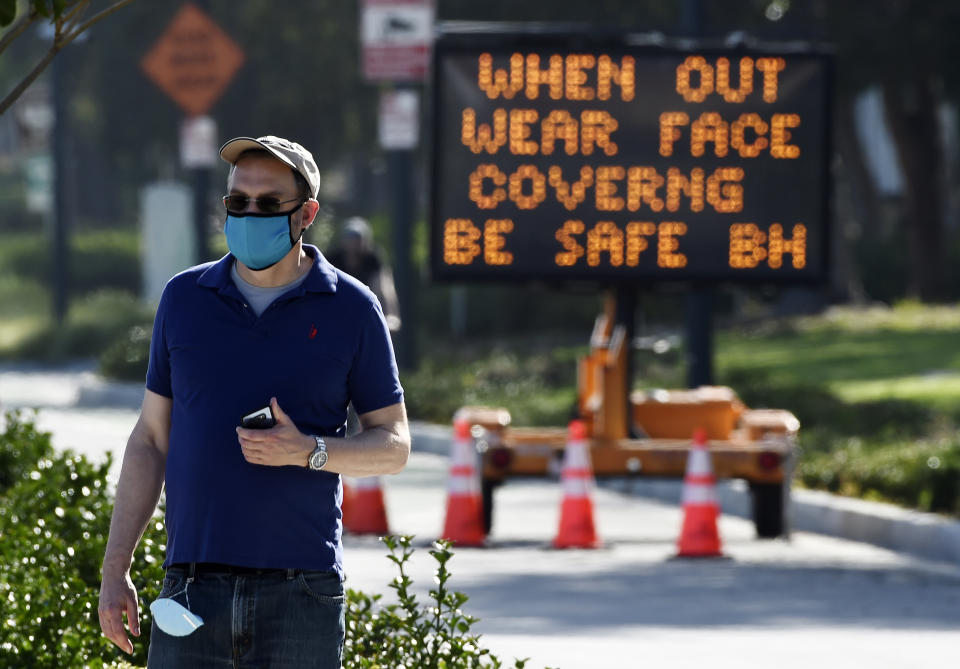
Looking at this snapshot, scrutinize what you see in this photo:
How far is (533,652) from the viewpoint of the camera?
9.53 meters

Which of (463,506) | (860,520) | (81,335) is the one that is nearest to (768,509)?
(860,520)

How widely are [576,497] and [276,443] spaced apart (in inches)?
359

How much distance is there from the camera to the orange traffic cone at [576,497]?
13547 mm

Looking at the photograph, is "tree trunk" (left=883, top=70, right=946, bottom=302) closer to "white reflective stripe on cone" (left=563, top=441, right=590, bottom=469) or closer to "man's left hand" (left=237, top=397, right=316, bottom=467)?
"white reflective stripe on cone" (left=563, top=441, right=590, bottom=469)

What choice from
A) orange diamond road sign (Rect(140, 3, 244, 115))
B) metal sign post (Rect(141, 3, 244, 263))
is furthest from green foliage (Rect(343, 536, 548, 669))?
orange diamond road sign (Rect(140, 3, 244, 115))

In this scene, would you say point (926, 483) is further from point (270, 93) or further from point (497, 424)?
point (270, 93)

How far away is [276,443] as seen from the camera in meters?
4.54

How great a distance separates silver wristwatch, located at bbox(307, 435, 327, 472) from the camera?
4641 mm

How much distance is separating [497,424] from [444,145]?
1769 millimetres

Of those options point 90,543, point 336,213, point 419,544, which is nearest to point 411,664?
point 90,543

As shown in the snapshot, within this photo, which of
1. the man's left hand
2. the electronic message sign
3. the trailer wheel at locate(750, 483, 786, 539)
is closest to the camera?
the man's left hand

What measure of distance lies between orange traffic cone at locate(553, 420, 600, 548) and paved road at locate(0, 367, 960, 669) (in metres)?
0.13

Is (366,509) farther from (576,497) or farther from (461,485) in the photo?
(576,497)

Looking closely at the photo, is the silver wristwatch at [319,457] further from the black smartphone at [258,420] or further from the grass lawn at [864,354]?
the grass lawn at [864,354]
